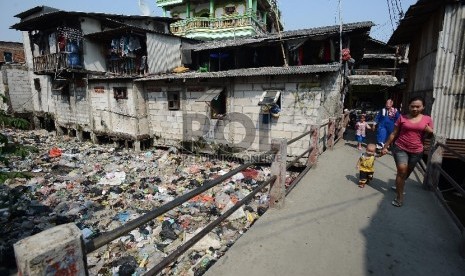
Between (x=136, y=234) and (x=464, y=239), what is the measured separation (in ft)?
19.2

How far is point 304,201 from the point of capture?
430 cm

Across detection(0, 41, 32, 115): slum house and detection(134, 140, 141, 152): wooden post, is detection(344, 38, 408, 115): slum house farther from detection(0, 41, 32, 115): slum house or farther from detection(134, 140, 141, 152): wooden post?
detection(0, 41, 32, 115): slum house

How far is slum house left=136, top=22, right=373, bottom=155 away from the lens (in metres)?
10.0

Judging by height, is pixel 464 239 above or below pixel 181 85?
below

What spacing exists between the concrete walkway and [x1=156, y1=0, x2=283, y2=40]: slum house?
17.6 meters

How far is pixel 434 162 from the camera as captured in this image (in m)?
4.68

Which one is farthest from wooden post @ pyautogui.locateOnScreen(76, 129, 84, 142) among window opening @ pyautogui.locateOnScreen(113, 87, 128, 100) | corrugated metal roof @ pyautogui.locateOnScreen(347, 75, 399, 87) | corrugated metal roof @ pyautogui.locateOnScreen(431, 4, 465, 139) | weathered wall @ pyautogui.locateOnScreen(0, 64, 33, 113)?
corrugated metal roof @ pyautogui.locateOnScreen(347, 75, 399, 87)

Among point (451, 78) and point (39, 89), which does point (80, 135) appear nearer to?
point (39, 89)

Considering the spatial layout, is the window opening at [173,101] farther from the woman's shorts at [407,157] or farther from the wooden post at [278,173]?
the woman's shorts at [407,157]

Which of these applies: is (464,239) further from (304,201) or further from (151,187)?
(151,187)

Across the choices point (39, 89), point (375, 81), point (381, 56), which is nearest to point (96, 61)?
point (39, 89)

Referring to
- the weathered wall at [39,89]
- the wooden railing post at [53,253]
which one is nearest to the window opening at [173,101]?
the wooden railing post at [53,253]

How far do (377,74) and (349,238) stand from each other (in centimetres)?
2391

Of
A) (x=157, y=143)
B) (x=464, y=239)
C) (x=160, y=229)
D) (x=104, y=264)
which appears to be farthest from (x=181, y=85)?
(x=464, y=239)
